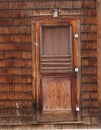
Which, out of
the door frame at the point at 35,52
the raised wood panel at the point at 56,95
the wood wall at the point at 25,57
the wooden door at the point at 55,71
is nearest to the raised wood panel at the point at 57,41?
the wooden door at the point at 55,71

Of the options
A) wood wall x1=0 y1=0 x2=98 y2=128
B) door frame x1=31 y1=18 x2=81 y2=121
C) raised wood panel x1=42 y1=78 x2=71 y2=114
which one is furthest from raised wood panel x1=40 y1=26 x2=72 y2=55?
raised wood panel x1=42 y1=78 x2=71 y2=114

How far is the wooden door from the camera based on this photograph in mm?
6352

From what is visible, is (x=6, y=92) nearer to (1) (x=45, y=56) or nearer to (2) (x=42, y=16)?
(1) (x=45, y=56)

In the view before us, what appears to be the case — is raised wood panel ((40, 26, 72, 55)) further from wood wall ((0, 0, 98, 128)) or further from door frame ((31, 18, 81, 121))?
wood wall ((0, 0, 98, 128))

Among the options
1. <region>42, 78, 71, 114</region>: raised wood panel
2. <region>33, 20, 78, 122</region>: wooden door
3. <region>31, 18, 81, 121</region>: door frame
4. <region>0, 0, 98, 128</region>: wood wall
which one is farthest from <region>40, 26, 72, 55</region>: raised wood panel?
<region>42, 78, 71, 114</region>: raised wood panel

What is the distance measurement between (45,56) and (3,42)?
2.80 ft

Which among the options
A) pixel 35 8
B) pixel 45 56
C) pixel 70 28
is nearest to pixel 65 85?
pixel 45 56

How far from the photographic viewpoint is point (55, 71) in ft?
20.9

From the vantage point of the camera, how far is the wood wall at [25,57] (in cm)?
633

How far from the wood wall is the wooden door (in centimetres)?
15

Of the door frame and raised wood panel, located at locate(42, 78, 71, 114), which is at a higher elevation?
the door frame

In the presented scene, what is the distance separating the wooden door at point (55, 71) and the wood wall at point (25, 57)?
15cm

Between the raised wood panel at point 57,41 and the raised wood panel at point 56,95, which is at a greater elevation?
the raised wood panel at point 57,41

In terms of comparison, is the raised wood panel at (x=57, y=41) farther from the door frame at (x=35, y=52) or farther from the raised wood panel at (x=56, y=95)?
the raised wood panel at (x=56, y=95)
